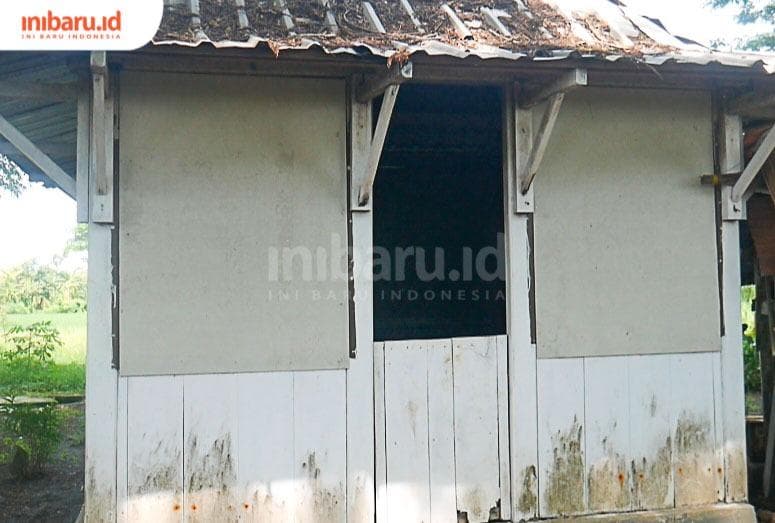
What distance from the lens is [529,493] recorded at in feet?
13.5

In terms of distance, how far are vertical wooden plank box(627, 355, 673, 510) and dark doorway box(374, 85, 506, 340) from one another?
2518mm

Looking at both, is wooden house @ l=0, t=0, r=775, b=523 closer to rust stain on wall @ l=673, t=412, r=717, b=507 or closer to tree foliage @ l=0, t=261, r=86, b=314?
rust stain on wall @ l=673, t=412, r=717, b=507

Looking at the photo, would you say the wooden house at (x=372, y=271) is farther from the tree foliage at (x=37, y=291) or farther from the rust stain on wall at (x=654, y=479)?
the tree foliage at (x=37, y=291)

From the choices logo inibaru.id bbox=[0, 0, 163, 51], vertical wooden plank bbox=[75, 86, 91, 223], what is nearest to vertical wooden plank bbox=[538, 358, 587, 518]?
vertical wooden plank bbox=[75, 86, 91, 223]

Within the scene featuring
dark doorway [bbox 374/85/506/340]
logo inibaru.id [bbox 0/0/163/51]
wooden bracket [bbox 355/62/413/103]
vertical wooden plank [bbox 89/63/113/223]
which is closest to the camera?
logo inibaru.id [bbox 0/0/163/51]

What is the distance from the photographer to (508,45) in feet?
11.7

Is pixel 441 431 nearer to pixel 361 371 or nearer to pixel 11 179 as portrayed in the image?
pixel 361 371

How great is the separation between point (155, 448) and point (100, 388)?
43cm

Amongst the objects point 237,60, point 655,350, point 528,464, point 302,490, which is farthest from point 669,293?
point 237,60

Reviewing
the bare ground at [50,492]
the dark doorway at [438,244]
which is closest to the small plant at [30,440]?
the bare ground at [50,492]

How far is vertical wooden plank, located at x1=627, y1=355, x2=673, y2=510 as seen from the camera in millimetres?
4273

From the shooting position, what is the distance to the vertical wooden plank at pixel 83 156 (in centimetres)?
363

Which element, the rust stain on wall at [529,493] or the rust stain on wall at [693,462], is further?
the rust stain on wall at [693,462]

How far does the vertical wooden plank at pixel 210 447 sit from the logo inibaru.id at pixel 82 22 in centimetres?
173
